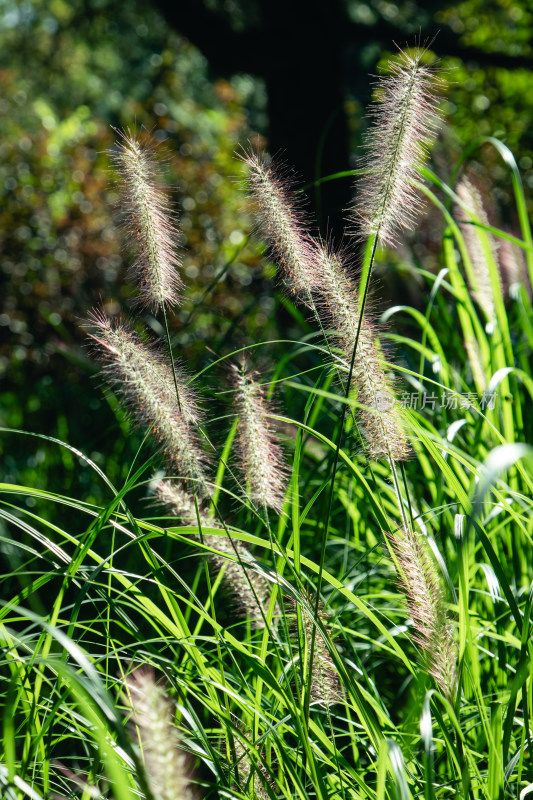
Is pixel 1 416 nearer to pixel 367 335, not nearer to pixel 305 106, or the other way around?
pixel 305 106

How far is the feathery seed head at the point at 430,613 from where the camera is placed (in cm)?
112

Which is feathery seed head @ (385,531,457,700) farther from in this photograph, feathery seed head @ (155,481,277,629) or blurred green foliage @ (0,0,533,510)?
blurred green foliage @ (0,0,533,510)

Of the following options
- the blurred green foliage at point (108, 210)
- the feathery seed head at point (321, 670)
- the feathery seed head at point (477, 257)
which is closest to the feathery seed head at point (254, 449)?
the feathery seed head at point (321, 670)

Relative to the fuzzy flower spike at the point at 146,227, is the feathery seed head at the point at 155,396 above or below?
below

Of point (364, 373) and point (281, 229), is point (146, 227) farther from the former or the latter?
point (364, 373)

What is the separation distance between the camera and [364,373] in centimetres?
129

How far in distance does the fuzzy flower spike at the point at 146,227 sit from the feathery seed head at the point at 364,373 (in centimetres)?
28

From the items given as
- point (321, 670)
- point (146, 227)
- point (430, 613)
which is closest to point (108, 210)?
point (146, 227)

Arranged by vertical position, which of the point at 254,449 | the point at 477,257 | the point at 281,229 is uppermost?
the point at 477,257

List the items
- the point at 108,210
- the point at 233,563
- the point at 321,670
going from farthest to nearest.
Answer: the point at 108,210 < the point at 233,563 < the point at 321,670

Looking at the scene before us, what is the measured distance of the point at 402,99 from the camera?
48.0 inches

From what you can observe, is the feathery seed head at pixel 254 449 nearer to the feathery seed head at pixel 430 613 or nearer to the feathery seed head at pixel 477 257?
the feathery seed head at pixel 430 613

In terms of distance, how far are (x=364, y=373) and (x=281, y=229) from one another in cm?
29

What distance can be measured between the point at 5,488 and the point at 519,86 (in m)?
8.88
